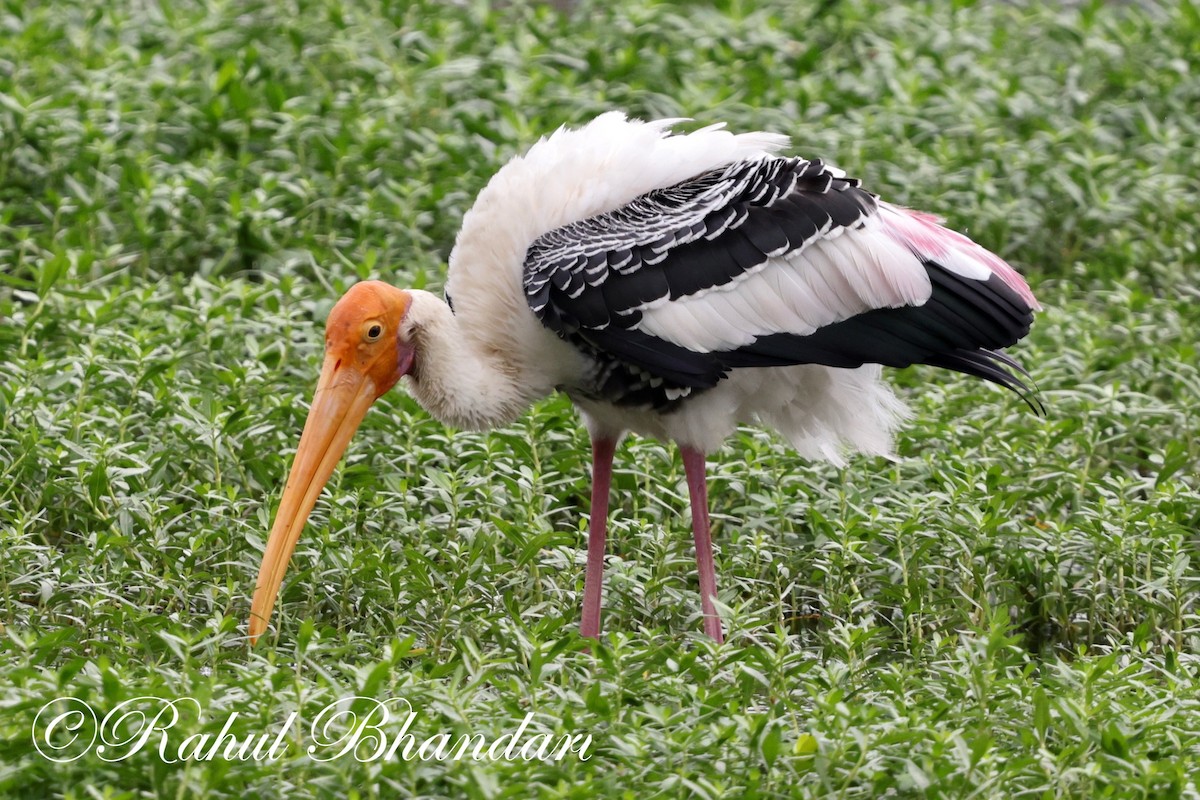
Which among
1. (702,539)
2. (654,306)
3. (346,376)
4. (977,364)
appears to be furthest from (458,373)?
(977,364)

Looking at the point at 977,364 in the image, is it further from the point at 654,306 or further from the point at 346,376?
the point at 346,376

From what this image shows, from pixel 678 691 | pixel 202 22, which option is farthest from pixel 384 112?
pixel 678 691

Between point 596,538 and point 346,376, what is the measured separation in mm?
816

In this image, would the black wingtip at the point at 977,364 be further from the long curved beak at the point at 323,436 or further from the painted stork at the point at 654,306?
the long curved beak at the point at 323,436

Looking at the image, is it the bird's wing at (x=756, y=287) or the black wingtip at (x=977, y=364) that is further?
the black wingtip at (x=977, y=364)

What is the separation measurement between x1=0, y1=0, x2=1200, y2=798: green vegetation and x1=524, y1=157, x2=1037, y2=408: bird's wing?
1.89 feet

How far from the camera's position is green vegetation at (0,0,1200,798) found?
367 cm

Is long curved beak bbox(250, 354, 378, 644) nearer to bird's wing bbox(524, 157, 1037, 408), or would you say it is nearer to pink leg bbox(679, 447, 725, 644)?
bird's wing bbox(524, 157, 1037, 408)

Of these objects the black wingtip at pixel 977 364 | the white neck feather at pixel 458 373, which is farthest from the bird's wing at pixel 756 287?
the white neck feather at pixel 458 373

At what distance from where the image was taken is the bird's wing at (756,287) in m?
4.43

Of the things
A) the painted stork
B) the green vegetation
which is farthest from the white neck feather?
the green vegetation

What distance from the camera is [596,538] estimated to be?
4.68m

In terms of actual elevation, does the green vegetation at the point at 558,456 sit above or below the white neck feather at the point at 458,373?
below

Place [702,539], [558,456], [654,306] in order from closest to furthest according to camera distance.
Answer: [654,306], [702,539], [558,456]
